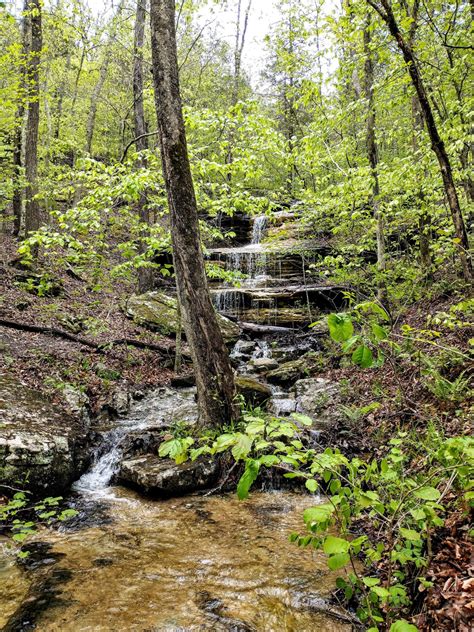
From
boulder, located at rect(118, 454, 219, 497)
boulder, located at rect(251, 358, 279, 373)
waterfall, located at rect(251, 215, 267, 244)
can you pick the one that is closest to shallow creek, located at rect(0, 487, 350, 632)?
boulder, located at rect(118, 454, 219, 497)

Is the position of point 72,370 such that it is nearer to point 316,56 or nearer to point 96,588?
point 96,588

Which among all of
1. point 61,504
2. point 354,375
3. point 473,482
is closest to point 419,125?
point 354,375

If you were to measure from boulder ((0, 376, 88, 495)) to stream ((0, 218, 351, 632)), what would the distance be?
35 cm

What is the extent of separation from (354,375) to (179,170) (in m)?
5.05

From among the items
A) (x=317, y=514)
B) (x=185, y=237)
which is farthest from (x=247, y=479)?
(x=185, y=237)

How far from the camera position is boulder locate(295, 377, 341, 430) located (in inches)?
246

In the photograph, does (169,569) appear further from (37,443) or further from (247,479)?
(37,443)

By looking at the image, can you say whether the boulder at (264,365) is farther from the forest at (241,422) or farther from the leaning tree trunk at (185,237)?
the leaning tree trunk at (185,237)

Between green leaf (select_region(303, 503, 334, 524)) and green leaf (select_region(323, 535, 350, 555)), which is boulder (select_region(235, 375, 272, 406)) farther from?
green leaf (select_region(323, 535, 350, 555))

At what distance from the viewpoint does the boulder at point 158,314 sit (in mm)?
11086

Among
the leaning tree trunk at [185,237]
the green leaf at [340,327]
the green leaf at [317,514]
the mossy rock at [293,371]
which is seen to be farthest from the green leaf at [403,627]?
the mossy rock at [293,371]

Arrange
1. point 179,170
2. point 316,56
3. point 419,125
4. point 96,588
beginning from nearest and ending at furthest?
point 96,588
point 179,170
point 316,56
point 419,125

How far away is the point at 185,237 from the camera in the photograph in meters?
5.16

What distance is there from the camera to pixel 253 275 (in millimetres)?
16484
